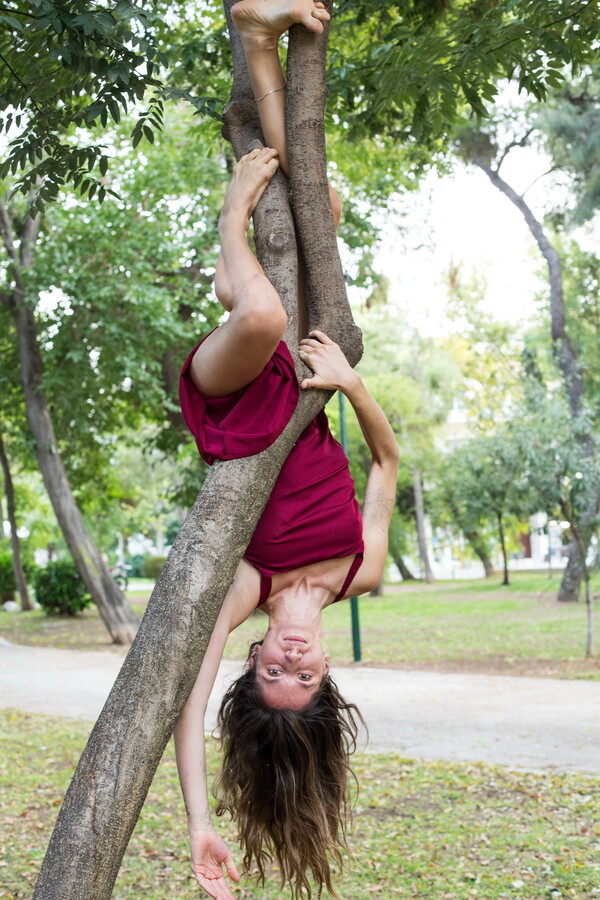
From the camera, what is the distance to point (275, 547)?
3053mm

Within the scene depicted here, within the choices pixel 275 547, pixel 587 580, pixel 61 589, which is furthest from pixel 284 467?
pixel 61 589

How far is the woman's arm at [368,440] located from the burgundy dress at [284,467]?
70 millimetres

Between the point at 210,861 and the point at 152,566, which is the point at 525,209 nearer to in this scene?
the point at 210,861

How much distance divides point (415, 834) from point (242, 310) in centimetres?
455

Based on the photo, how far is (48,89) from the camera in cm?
411

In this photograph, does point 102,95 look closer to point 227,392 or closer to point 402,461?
point 227,392

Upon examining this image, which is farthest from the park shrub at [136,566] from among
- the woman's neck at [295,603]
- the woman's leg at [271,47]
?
the woman's leg at [271,47]

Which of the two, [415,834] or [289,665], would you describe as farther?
[415,834]

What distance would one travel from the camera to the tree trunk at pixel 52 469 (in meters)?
16.4

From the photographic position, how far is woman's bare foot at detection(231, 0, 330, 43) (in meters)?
3.19

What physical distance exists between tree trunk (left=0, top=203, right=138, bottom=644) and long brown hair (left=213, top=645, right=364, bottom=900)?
546 inches

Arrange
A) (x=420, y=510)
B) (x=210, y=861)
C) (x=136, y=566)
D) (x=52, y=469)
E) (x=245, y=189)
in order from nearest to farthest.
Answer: (x=210, y=861) → (x=245, y=189) → (x=52, y=469) → (x=420, y=510) → (x=136, y=566)

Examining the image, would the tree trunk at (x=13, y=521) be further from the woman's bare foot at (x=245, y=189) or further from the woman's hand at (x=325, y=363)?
the woman's hand at (x=325, y=363)

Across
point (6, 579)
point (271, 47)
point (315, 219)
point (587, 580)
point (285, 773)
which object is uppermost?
point (271, 47)
